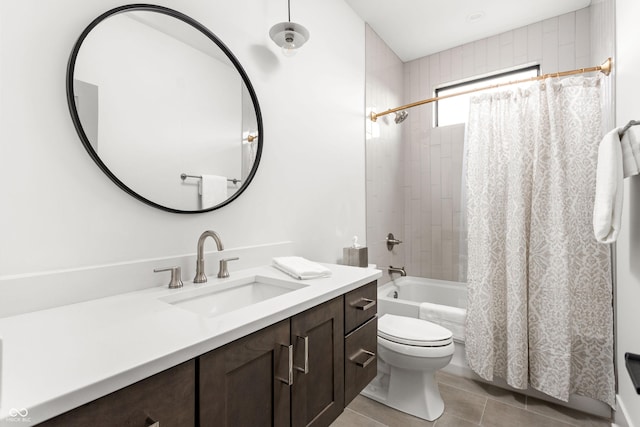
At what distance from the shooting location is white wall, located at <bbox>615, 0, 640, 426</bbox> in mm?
1349

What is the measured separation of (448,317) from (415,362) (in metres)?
0.58

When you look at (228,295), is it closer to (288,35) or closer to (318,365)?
(318,365)

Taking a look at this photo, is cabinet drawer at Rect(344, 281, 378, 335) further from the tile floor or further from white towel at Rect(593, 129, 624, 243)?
white towel at Rect(593, 129, 624, 243)

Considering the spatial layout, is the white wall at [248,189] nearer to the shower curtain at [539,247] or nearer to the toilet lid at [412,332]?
the toilet lid at [412,332]

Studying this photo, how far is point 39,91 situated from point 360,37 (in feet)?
7.25

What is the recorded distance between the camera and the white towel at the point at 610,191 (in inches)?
49.7

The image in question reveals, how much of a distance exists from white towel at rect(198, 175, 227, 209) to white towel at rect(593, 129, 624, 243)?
5.32 ft

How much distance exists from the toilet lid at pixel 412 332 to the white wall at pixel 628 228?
0.82 m

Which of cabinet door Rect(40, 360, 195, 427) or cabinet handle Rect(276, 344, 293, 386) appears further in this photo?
cabinet handle Rect(276, 344, 293, 386)

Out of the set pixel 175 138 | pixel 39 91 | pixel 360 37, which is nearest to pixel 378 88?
pixel 360 37

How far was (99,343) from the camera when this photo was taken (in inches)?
24.6

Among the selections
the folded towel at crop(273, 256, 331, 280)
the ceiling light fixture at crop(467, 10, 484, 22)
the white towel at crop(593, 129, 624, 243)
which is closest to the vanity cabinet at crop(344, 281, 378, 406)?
the folded towel at crop(273, 256, 331, 280)

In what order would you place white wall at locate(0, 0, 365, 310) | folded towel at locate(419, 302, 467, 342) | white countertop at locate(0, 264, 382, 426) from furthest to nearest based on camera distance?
folded towel at locate(419, 302, 467, 342)
white wall at locate(0, 0, 365, 310)
white countertop at locate(0, 264, 382, 426)

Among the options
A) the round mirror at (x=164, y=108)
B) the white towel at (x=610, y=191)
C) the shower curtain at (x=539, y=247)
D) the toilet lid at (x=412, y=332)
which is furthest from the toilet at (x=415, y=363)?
the round mirror at (x=164, y=108)
